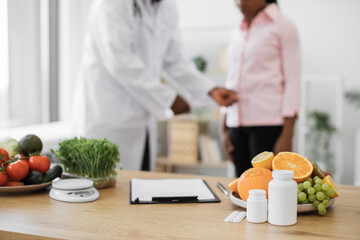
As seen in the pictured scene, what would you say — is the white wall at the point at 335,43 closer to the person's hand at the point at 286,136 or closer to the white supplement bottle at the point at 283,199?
the person's hand at the point at 286,136

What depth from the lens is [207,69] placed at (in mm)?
4059

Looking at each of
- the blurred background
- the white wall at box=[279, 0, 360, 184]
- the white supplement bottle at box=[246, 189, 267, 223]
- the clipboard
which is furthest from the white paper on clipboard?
the white wall at box=[279, 0, 360, 184]

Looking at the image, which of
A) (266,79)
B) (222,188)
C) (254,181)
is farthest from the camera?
(266,79)

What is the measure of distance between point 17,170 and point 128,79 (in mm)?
872

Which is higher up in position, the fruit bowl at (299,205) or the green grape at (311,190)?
Answer: the green grape at (311,190)

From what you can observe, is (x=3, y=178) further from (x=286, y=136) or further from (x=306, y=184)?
(x=286, y=136)

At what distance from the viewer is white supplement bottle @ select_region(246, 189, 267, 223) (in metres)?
1.01

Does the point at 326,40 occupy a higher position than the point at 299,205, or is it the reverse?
the point at 326,40

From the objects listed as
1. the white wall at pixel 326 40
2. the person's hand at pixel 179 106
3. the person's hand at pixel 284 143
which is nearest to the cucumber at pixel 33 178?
the person's hand at pixel 179 106

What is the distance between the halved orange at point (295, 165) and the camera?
43.5 inches

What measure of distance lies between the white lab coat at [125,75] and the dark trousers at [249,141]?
0.43 meters

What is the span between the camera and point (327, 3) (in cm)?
392

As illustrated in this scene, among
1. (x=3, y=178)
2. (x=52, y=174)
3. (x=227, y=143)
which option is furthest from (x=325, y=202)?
(x=227, y=143)

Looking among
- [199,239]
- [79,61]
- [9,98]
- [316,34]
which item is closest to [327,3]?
[316,34]
